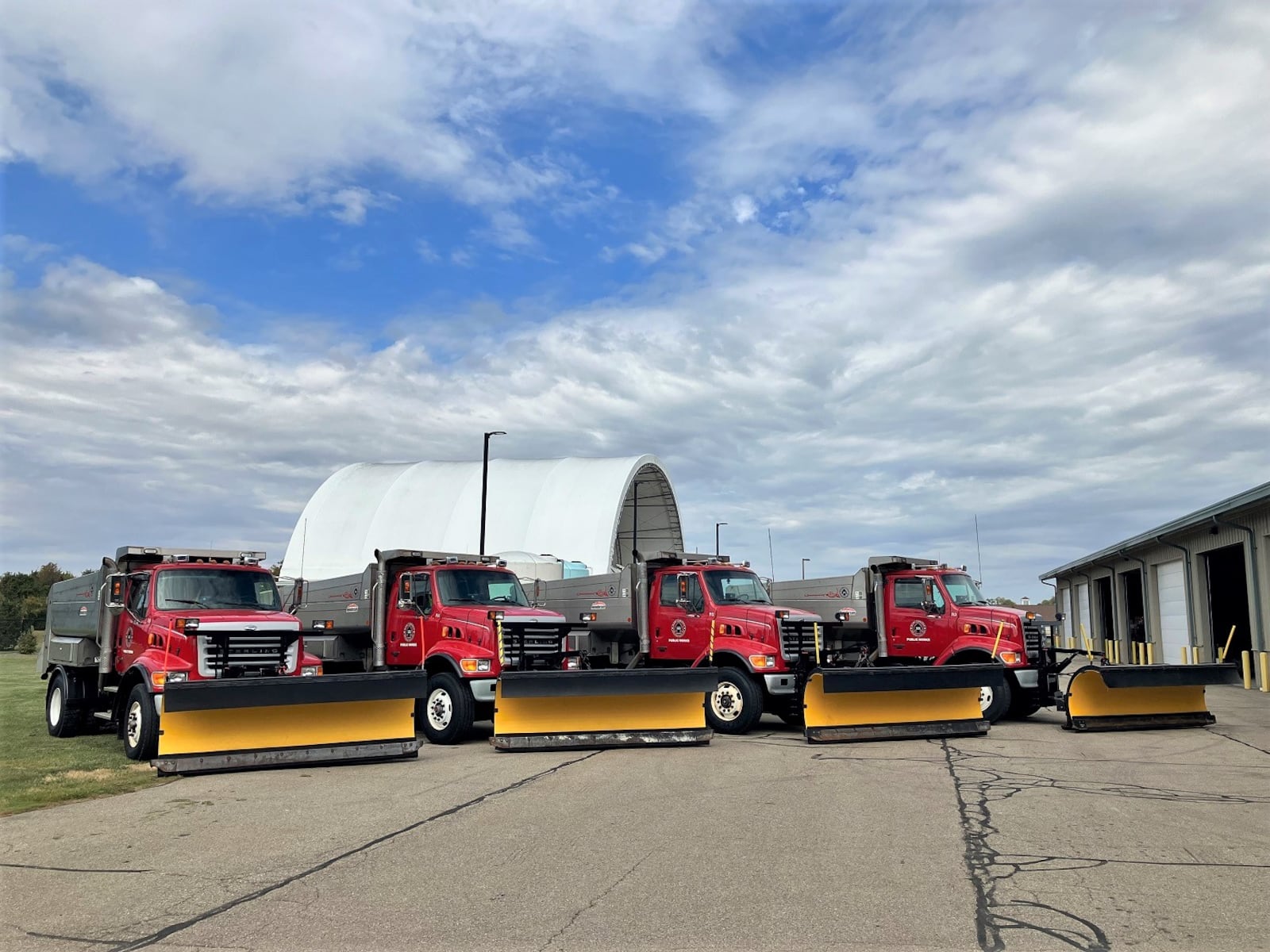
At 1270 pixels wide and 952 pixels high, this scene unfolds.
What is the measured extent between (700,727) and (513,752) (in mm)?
2459

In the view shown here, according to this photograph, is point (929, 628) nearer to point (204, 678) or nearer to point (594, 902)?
point (204, 678)

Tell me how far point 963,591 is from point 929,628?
2.93 feet

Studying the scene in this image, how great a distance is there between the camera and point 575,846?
25.0 feet

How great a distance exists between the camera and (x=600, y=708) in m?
13.5

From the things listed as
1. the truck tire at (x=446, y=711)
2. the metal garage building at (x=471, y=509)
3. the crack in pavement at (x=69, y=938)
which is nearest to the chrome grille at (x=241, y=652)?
the truck tire at (x=446, y=711)

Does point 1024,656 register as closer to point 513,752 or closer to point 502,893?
point 513,752

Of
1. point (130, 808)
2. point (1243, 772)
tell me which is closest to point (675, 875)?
point (130, 808)

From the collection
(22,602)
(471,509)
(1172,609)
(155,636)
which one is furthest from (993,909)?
(22,602)

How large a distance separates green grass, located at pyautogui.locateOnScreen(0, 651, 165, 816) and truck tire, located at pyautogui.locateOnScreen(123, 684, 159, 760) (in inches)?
6.1

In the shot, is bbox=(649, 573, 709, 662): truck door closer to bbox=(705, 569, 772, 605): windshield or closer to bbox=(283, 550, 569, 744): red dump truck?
bbox=(705, 569, 772, 605): windshield

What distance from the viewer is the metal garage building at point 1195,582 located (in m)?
24.9

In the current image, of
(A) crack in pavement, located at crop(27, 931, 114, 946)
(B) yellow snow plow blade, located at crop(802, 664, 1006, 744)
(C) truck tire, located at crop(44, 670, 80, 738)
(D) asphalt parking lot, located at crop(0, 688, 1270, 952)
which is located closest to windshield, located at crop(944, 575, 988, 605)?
(B) yellow snow plow blade, located at crop(802, 664, 1006, 744)

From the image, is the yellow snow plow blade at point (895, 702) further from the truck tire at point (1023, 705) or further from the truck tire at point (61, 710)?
the truck tire at point (61, 710)

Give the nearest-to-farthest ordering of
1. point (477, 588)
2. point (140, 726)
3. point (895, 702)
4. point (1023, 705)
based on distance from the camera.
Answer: point (140, 726)
point (895, 702)
point (477, 588)
point (1023, 705)
